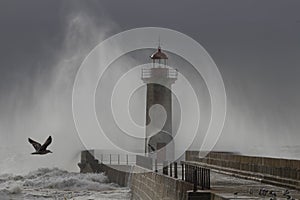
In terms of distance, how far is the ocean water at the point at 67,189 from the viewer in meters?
21.6

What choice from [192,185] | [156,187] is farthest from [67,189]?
[192,185]

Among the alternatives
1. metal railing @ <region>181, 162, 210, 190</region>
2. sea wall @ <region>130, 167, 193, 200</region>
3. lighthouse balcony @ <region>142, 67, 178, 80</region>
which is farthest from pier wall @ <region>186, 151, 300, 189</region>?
lighthouse balcony @ <region>142, 67, 178, 80</region>

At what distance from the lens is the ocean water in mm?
21594

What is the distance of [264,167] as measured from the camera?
498 inches

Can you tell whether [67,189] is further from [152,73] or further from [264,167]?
[264,167]

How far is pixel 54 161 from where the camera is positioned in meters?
45.3

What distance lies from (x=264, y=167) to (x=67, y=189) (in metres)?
14.2

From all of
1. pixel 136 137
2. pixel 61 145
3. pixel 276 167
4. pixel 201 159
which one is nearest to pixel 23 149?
pixel 61 145

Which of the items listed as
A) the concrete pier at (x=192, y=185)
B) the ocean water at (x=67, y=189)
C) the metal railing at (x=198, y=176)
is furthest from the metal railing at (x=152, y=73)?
the metal railing at (x=198, y=176)

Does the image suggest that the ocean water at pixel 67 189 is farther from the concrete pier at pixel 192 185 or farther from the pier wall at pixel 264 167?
the pier wall at pixel 264 167

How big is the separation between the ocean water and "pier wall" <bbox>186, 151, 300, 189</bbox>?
5013mm

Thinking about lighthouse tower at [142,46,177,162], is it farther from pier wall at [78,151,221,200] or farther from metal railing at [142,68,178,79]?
pier wall at [78,151,221,200]

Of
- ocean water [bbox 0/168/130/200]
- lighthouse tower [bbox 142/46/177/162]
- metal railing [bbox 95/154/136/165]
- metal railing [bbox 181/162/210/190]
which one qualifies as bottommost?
ocean water [bbox 0/168/130/200]

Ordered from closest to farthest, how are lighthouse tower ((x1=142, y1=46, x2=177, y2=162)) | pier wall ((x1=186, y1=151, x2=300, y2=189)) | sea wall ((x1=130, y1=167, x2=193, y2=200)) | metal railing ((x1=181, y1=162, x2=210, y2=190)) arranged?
1. metal railing ((x1=181, y1=162, x2=210, y2=190))
2. pier wall ((x1=186, y1=151, x2=300, y2=189))
3. sea wall ((x1=130, y1=167, x2=193, y2=200))
4. lighthouse tower ((x1=142, y1=46, x2=177, y2=162))
